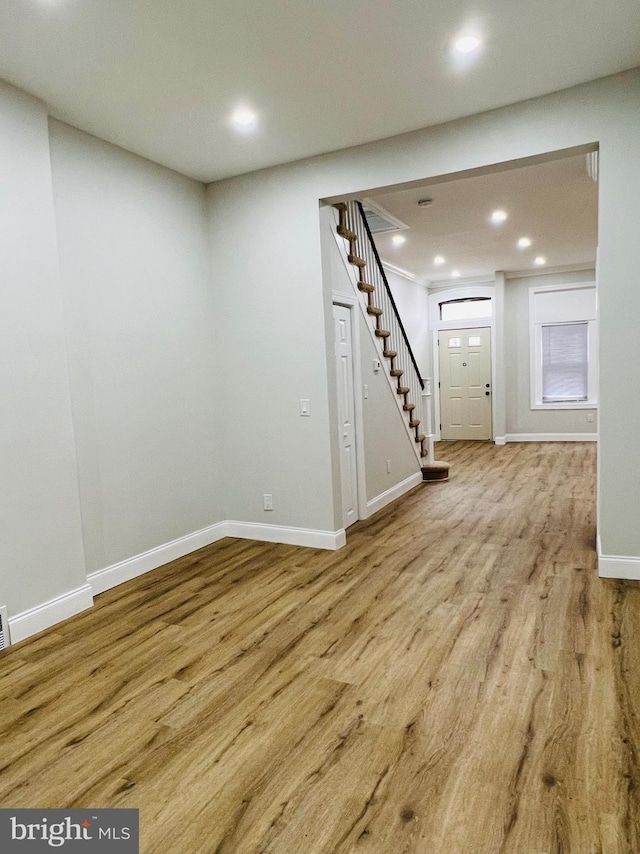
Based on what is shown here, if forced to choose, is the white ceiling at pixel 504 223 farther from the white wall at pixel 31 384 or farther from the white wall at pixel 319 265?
the white wall at pixel 31 384

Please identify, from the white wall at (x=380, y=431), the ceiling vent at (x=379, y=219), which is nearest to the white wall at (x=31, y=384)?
the white wall at (x=380, y=431)

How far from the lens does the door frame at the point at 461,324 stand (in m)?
9.77

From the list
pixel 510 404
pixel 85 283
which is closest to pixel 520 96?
pixel 85 283

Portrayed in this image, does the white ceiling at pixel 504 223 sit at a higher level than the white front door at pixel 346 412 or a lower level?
higher

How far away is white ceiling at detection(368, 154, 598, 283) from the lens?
4812 millimetres

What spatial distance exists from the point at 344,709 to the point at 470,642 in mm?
825

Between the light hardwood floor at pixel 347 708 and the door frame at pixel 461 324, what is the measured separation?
6.29 meters

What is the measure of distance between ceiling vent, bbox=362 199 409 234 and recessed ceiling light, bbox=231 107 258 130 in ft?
6.30

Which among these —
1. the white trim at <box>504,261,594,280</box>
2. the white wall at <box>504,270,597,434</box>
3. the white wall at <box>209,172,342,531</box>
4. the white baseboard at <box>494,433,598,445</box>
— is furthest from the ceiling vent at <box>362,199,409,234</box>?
the white baseboard at <box>494,433,598,445</box>

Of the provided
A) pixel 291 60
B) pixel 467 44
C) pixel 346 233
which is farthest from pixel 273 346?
pixel 467 44

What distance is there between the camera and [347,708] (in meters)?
2.21

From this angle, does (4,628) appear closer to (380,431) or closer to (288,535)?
(288,535)

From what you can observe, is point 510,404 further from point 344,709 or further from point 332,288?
point 344,709

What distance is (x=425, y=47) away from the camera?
8.83 ft
